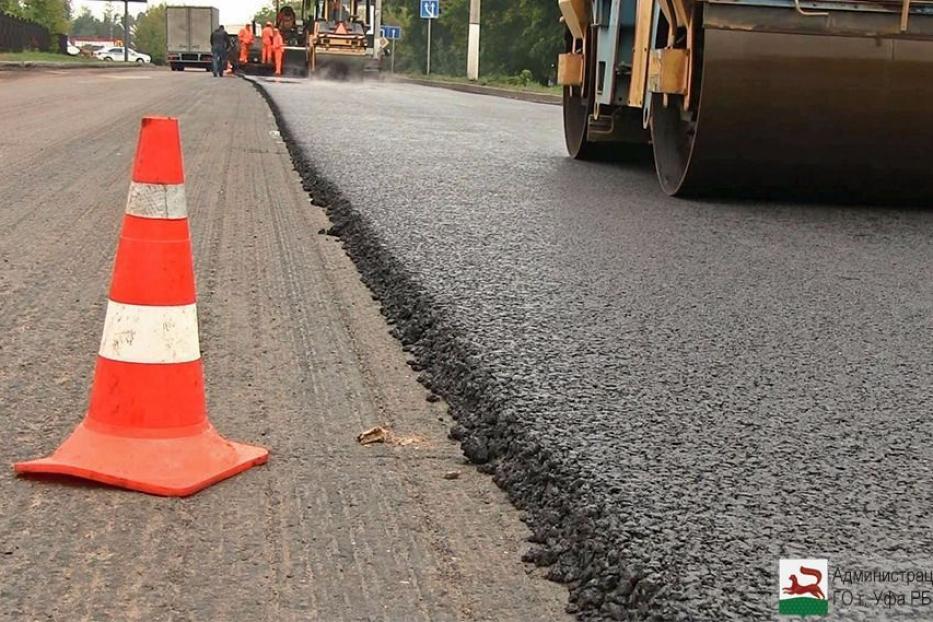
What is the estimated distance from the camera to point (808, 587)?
7.21ft

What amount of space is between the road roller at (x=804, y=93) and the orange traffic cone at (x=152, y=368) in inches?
173

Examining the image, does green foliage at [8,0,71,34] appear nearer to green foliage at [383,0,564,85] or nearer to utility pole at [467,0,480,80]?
green foliage at [383,0,564,85]

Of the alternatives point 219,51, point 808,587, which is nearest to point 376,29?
point 219,51

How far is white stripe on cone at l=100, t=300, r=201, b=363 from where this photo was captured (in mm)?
2971

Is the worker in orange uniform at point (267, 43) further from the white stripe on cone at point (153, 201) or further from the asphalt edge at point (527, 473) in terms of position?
the white stripe on cone at point (153, 201)

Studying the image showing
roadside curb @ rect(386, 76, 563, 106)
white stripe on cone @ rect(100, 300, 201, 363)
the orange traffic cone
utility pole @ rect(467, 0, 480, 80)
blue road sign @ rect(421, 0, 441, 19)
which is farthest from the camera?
blue road sign @ rect(421, 0, 441, 19)

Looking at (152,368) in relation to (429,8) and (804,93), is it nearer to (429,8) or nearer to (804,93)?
(804,93)

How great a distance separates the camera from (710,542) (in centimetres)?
236

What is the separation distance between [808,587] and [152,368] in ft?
5.19

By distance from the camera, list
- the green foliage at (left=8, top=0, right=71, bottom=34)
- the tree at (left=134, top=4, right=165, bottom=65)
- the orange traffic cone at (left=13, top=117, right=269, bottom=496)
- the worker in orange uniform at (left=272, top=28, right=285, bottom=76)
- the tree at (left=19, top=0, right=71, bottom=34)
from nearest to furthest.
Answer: the orange traffic cone at (left=13, top=117, right=269, bottom=496) → the worker in orange uniform at (left=272, top=28, right=285, bottom=76) → the green foliage at (left=8, top=0, right=71, bottom=34) → the tree at (left=19, top=0, right=71, bottom=34) → the tree at (left=134, top=4, right=165, bottom=65)

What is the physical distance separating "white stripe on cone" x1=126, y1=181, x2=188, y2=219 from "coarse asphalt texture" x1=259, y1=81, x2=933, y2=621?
910mm

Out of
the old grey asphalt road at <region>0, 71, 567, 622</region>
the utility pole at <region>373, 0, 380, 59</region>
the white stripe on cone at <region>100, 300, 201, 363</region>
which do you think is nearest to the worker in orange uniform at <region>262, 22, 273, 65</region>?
the utility pole at <region>373, 0, 380, 59</region>

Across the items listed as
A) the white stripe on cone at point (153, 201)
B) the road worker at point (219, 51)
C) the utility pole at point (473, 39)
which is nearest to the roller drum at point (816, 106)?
the white stripe on cone at point (153, 201)

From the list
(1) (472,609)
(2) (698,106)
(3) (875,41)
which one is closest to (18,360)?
(1) (472,609)
